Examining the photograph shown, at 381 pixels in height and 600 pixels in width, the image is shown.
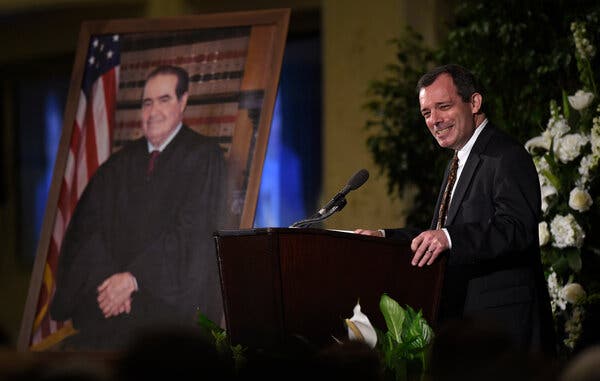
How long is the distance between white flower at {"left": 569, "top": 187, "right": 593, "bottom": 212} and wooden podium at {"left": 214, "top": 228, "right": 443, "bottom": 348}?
1522mm

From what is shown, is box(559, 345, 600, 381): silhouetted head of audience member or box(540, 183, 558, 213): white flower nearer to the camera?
box(559, 345, 600, 381): silhouetted head of audience member

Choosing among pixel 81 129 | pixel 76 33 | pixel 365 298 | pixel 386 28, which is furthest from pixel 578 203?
pixel 76 33

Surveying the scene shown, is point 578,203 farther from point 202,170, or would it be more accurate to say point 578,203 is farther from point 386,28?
point 386,28

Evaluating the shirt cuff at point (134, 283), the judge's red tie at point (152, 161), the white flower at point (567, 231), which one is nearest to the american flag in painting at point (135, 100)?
the judge's red tie at point (152, 161)

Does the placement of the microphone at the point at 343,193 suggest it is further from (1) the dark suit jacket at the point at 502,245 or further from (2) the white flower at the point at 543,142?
(2) the white flower at the point at 543,142

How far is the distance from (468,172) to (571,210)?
1279 mm

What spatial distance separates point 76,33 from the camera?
302 inches

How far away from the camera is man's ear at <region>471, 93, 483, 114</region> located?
248 cm

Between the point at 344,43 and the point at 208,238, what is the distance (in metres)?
3.00

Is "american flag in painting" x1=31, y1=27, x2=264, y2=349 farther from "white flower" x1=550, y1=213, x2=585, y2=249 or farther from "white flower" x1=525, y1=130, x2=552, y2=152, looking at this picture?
"white flower" x1=550, y1=213, x2=585, y2=249

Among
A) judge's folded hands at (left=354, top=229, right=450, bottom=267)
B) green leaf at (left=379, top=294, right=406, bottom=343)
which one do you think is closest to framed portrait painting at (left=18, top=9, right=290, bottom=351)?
judge's folded hands at (left=354, top=229, right=450, bottom=267)

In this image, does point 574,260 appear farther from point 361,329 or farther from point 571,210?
point 361,329

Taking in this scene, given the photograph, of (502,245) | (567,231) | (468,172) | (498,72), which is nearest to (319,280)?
(502,245)

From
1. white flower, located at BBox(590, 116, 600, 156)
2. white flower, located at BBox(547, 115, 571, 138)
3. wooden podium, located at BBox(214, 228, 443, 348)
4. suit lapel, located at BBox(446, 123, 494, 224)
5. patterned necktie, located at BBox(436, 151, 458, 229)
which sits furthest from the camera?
white flower, located at BBox(547, 115, 571, 138)
